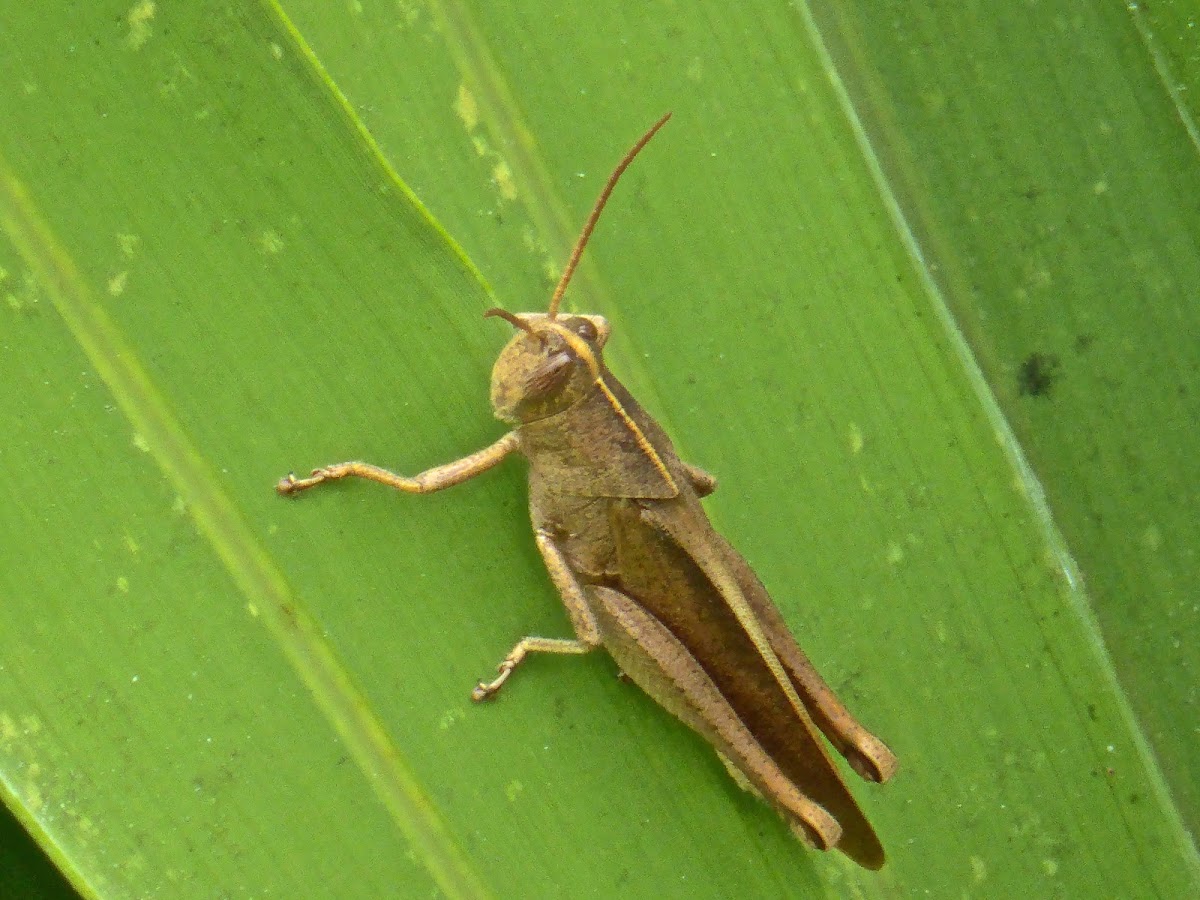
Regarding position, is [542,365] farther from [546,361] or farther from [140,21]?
[140,21]

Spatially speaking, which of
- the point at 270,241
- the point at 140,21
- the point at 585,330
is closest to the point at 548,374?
the point at 585,330

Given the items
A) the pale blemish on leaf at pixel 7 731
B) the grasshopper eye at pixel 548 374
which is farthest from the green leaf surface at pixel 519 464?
the grasshopper eye at pixel 548 374

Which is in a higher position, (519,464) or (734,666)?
(519,464)

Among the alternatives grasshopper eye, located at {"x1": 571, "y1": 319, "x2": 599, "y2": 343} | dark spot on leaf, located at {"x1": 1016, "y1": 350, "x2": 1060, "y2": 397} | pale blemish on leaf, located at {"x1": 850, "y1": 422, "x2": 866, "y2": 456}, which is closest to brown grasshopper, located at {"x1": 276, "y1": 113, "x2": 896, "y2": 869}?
grasshopper eye, located at {"x1": 571, "y1": 319, "x2": 599, "y2": 343}

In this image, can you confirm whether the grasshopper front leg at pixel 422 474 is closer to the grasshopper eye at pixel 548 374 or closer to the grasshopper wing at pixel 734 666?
the grasshopper eye at pixel 548 374

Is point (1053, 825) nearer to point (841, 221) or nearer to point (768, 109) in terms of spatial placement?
point (841, 221)

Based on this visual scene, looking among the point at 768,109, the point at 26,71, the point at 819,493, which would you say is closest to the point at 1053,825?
the point at 819,493

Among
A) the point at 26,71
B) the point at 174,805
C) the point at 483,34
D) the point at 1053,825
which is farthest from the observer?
the point at 1053,825
